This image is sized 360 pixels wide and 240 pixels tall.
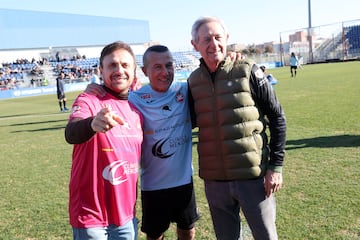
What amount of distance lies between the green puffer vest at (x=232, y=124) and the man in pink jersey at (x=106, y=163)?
0.56 meters

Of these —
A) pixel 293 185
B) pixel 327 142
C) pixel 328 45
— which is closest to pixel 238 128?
pixel 293 185

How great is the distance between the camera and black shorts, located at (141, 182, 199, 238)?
291cm

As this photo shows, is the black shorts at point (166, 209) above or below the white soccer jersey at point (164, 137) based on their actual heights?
below

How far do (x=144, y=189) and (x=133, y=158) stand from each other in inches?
23.2

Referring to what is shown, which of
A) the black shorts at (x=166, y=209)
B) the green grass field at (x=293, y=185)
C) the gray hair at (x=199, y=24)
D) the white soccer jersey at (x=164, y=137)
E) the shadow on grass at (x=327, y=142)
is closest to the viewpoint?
the gray hair at (x=199, y=24)

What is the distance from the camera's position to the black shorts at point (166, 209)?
2912mm

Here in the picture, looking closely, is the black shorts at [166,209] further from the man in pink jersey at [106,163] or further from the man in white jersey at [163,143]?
the man in pink jersey at [106,163]

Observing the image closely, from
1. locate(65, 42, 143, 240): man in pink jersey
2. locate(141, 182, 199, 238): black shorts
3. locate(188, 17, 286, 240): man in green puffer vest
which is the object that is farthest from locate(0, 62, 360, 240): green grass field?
locate(65, 42, 143, 240): man in pink jersey

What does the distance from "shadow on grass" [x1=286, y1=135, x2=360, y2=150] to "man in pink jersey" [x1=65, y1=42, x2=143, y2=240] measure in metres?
5.25

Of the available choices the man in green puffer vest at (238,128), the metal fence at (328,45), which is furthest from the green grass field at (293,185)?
the metal fence at (328,45)

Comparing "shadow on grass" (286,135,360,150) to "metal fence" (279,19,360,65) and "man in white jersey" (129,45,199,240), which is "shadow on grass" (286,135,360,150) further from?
"metal fence" (279,19,360,65)

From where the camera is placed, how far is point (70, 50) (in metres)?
56.6

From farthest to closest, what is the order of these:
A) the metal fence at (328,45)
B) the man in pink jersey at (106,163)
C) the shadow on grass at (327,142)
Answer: the metal fence at (328,45) < the shadow on grass at (327,142) < the man in pink jersey at (106,163)

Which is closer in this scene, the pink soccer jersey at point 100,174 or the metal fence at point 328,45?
the pink soccer jersey at point 100,174
